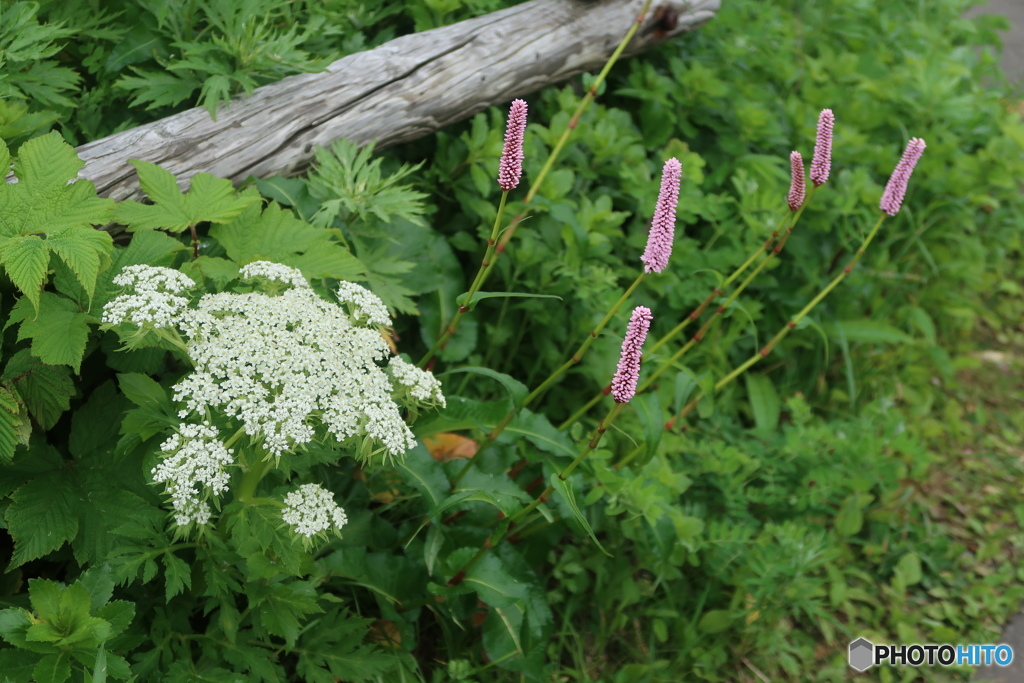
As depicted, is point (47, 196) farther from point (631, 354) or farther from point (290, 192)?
point (631, 354)

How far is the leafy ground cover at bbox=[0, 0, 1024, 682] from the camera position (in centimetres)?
207

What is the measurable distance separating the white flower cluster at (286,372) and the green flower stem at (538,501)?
42cm

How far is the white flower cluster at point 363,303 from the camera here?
206 cm

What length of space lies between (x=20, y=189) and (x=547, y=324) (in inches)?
77.8

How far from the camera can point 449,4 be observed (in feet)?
11.4

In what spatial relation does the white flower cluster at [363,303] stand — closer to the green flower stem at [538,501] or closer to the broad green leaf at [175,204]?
the broad green leaf at [175,204]

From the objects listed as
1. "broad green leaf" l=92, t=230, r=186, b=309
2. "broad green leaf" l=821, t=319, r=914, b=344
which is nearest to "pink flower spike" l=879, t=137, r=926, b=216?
"broad green leaf" l=821, t=319, r=914, b=344

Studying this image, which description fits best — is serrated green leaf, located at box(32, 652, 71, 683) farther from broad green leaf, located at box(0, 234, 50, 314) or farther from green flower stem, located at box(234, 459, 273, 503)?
broad green leaf, located at box(0, 234, 50, 314)

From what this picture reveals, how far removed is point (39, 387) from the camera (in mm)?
2109

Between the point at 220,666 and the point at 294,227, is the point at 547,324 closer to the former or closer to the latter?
the point at 294,227

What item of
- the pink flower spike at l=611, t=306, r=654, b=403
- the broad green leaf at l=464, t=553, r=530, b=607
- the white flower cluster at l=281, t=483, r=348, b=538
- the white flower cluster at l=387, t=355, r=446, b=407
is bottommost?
the broad green leaf at l=464, t=553, r=530, b=607

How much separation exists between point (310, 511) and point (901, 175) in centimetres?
201

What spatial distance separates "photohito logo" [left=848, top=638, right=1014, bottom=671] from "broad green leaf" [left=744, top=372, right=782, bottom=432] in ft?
3.22

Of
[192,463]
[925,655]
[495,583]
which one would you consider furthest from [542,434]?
[925,655]
